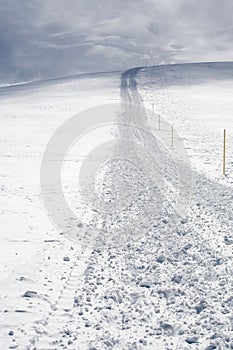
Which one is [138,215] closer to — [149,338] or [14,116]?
[149,338]

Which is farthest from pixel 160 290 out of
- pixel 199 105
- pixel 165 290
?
pixel 199 105

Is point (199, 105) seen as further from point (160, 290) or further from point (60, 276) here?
point (160, 290)

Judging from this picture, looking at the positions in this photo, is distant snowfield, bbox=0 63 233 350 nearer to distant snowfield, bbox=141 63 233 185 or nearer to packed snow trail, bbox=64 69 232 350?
packed snow trail, bbox=64 69 232 350

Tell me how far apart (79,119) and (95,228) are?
26.7 metres

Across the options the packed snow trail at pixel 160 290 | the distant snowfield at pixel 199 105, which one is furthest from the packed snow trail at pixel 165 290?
the distant snowfield at pixel 199 105

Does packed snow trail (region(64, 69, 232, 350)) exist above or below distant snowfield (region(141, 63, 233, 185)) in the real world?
below

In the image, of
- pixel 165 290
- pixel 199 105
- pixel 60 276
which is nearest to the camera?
pixel 165 290

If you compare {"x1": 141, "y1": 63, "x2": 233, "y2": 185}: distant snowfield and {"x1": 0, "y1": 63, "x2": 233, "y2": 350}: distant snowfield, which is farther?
{"x1": 141, "y1": 63, "x2": 233, "y2": 185}: distant snowfield

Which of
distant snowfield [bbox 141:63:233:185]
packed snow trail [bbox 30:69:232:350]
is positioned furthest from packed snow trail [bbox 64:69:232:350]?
distant snowfield [bbox 141:63:233:185]

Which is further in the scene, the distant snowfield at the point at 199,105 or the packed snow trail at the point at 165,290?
the distant snowfield at the point at 199,105

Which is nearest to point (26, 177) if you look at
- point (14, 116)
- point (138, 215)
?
point (138, 215)

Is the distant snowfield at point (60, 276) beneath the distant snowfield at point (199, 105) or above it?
beneath

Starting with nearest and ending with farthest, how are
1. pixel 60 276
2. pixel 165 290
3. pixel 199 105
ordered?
1. pixel 165 290
2. pixel 60 276
3. pixel 199 105

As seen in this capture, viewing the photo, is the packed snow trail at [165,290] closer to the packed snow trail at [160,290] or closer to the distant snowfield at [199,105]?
the packed snow trail at [160,290]
